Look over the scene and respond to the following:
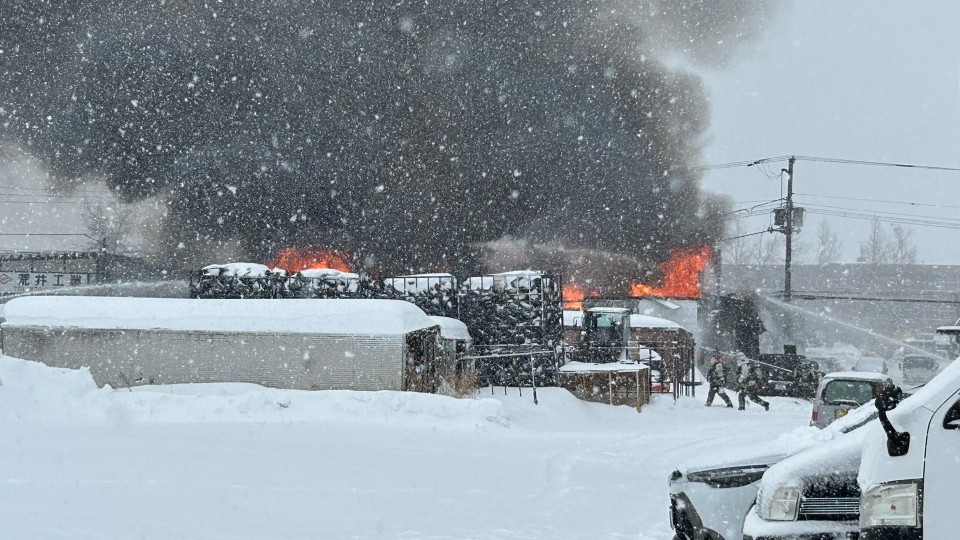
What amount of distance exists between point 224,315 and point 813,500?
38.9 feet

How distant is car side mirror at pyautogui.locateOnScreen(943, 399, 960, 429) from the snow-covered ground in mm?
2405

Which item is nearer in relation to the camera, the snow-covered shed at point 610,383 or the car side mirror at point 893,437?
the car side mirror at point 893,437

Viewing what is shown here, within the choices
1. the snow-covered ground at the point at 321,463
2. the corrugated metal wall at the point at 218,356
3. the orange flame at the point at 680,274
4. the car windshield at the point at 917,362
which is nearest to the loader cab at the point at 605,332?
the snow-covered ground at the point at 321,463

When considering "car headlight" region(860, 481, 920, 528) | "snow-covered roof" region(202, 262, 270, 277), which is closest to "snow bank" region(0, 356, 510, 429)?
"snow-covered roof" region(202, 262, 270, 277)

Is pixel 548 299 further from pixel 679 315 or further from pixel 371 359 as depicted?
pixel 679 315

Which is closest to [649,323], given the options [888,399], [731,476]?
[731,476]

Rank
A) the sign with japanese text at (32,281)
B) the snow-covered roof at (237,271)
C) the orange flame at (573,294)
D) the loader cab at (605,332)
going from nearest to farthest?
the snow-covered roof at (237,271), the loader cab at (605,332), the sign with japanese text at (32,281), the orange flame at (573,294)

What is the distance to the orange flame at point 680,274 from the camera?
126 ft

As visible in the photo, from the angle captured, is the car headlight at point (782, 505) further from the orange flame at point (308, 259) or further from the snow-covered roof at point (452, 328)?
the orange flame at point (308, 259)

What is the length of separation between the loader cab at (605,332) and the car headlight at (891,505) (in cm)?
1681

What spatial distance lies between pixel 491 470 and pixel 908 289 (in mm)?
65486

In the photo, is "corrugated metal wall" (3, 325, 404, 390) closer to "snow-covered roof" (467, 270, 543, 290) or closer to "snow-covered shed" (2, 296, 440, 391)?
"snow-covered shed" (2, 296, 440, 391)

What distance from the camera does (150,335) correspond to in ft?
46.4

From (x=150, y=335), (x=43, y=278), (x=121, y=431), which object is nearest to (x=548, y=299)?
(x=150, y=335)
